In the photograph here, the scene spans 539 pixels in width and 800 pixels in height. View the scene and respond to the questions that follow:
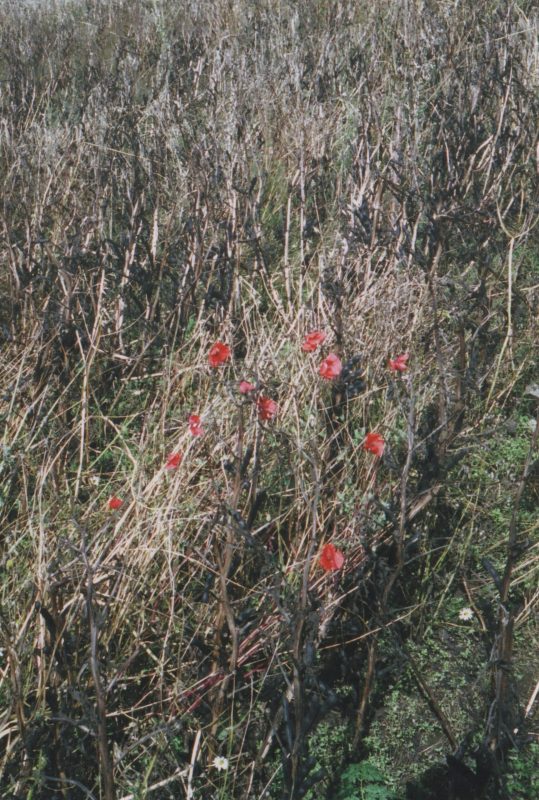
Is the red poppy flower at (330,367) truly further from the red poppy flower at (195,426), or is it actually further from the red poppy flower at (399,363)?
the red poppy flower at (195,426)

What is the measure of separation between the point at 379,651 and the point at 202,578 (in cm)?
51

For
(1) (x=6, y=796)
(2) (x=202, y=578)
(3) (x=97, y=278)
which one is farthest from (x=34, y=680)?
(3) (x=97, y=278)

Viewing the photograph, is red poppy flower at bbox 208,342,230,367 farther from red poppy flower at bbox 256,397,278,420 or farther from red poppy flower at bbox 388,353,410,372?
red poppy flower at bbox 388,353,410,372

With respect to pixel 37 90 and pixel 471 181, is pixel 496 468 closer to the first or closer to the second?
pixel 471 181

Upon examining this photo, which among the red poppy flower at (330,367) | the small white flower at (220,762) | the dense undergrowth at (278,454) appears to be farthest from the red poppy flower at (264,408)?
the small white flower at (220,762)

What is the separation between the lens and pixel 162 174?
412cm

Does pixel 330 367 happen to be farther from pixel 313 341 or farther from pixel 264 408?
pixel 264 408

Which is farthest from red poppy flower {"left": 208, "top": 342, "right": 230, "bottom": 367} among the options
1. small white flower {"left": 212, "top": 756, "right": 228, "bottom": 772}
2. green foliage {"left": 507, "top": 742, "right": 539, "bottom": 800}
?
green foliage {"left": 507, "top": 742, "right": 539, "bottom": 800}

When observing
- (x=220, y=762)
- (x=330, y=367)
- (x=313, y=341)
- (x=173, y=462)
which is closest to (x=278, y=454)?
(x=173, y=462)

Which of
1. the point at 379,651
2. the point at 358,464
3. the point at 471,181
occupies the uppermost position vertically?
the point at 471,181

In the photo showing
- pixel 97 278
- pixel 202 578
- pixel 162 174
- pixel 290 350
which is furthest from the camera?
pixel 162 174

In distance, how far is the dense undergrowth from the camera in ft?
6.48

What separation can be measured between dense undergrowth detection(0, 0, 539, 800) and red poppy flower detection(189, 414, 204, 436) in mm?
71

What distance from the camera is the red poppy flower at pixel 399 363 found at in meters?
2.66
